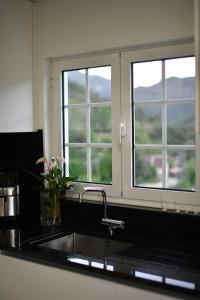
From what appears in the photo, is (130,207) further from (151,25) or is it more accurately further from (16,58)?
(16,58)

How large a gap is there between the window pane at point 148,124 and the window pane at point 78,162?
0.44 m

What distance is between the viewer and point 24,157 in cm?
301

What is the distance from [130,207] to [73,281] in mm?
692

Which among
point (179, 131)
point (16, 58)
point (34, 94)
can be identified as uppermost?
point (16, 58)

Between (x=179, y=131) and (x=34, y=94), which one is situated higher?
(x=34, y=94)

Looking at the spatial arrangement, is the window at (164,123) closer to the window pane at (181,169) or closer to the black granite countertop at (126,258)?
the window pane at (181,169)

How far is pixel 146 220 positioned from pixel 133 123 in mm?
614

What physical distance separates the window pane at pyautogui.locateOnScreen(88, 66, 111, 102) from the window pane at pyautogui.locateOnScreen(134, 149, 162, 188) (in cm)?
44

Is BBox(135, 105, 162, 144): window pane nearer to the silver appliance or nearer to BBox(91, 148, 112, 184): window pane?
BBox(91, 148, 112, 184): window pane

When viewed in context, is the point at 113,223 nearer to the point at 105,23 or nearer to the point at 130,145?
the point at 130,145

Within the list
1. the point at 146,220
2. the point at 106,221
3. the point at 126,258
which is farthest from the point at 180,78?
the point at 126,258

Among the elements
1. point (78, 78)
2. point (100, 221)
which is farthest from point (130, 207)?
point (78, 78)

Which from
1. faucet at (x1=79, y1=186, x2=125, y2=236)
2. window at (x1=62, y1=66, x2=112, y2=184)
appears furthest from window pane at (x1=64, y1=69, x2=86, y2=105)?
faucet at (x1=79, y1=186, x2=125, y2=236)

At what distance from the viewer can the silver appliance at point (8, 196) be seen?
2.84 metres
